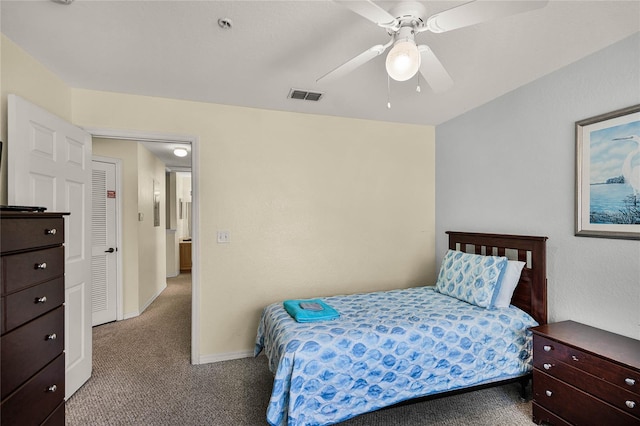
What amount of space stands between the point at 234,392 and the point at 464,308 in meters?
1.95

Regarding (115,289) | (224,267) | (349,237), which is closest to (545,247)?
(349,237)

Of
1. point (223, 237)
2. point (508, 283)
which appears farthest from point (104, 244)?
point (508, 283)

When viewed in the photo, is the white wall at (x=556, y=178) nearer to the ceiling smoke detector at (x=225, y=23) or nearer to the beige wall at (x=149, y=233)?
the ceiling smoke detector at (x=225, y=23)

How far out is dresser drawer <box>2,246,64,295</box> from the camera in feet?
4.58

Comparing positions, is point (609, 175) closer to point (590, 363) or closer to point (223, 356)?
point (590, 363)

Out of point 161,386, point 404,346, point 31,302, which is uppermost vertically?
point 31,302

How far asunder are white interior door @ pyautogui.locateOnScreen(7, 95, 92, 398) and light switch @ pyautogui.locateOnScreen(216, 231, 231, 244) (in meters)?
1.05

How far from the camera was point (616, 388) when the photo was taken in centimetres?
171

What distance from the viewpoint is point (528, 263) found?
2.68 meters

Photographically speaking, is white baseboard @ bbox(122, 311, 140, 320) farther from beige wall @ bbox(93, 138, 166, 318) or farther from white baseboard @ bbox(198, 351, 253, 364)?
white baseboard @ bbox(198, 351, 253, 364)

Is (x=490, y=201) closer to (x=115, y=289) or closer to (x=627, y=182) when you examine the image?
(x=627, y=182)

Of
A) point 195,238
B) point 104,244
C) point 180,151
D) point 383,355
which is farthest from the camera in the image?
point 180,151

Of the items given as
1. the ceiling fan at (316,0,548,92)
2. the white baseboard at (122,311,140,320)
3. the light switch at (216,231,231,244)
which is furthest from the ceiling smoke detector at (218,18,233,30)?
the white baseboard at (122,311,140,320)

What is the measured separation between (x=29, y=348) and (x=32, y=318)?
138 millimetres
